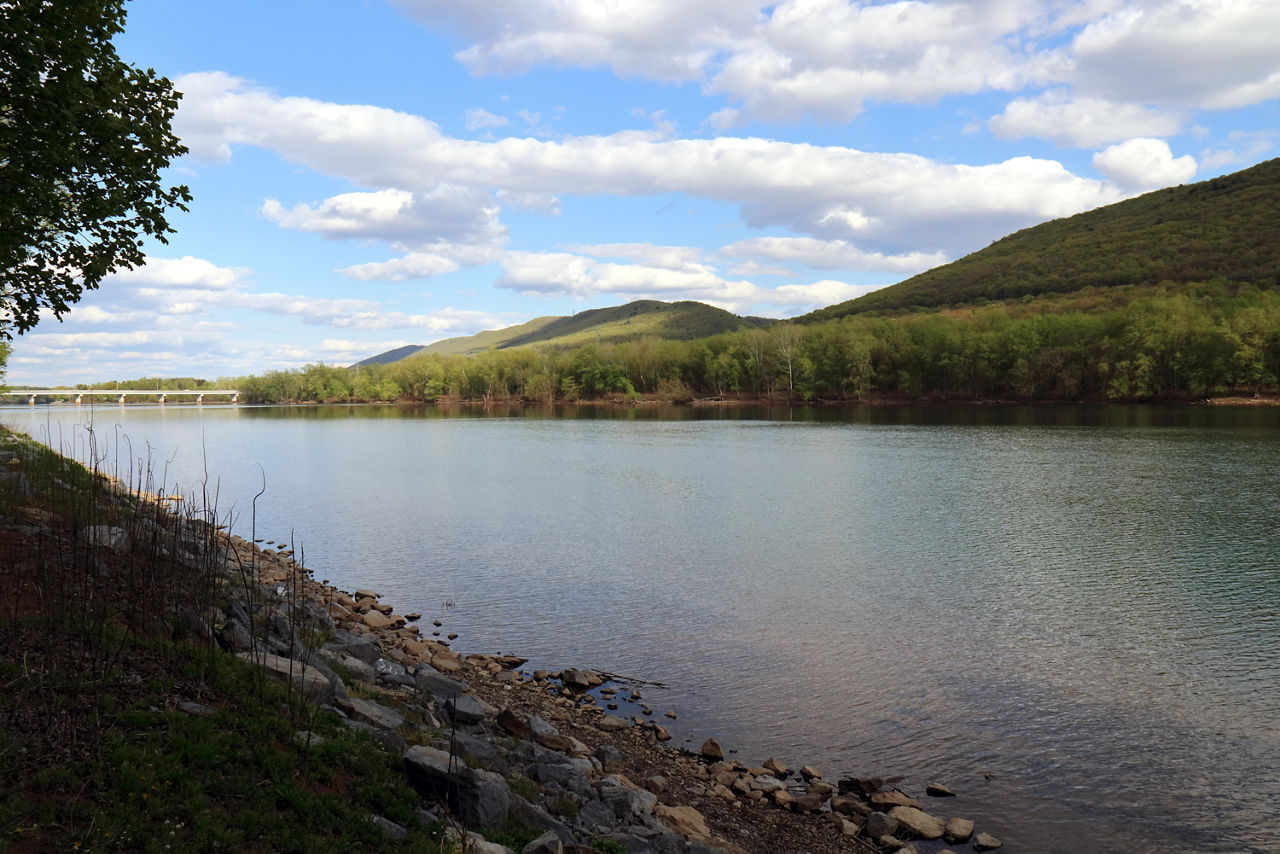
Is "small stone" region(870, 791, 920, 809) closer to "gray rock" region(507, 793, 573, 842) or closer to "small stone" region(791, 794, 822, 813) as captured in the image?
"small stone" region(791, 794, 822, 813)

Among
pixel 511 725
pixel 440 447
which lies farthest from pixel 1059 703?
pixel 440 447

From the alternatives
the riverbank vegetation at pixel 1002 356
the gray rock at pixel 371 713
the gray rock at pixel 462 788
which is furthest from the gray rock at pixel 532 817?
the riverbank vegetation at pixel 1002 356

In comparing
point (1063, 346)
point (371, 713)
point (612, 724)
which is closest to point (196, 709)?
point (371, 713)

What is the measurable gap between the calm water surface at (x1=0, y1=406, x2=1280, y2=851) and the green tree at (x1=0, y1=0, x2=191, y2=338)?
39.7 ft

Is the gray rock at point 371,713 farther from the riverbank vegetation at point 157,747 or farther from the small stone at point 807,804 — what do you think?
the small stone at point 807,804

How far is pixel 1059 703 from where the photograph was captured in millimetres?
16688

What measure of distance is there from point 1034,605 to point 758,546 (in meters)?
11.1

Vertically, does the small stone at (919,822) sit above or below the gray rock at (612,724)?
below

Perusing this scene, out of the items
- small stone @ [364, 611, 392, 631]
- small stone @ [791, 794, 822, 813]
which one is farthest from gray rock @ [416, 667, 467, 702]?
small stone @ [791, 794, 822, 813]

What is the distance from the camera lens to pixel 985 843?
11.6 m

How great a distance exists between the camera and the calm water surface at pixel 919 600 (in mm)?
14008

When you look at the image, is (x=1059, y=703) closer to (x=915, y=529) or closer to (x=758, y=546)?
(x=758, y=546)

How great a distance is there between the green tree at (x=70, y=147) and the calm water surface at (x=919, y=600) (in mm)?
12098

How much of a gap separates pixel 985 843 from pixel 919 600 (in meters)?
13.1
